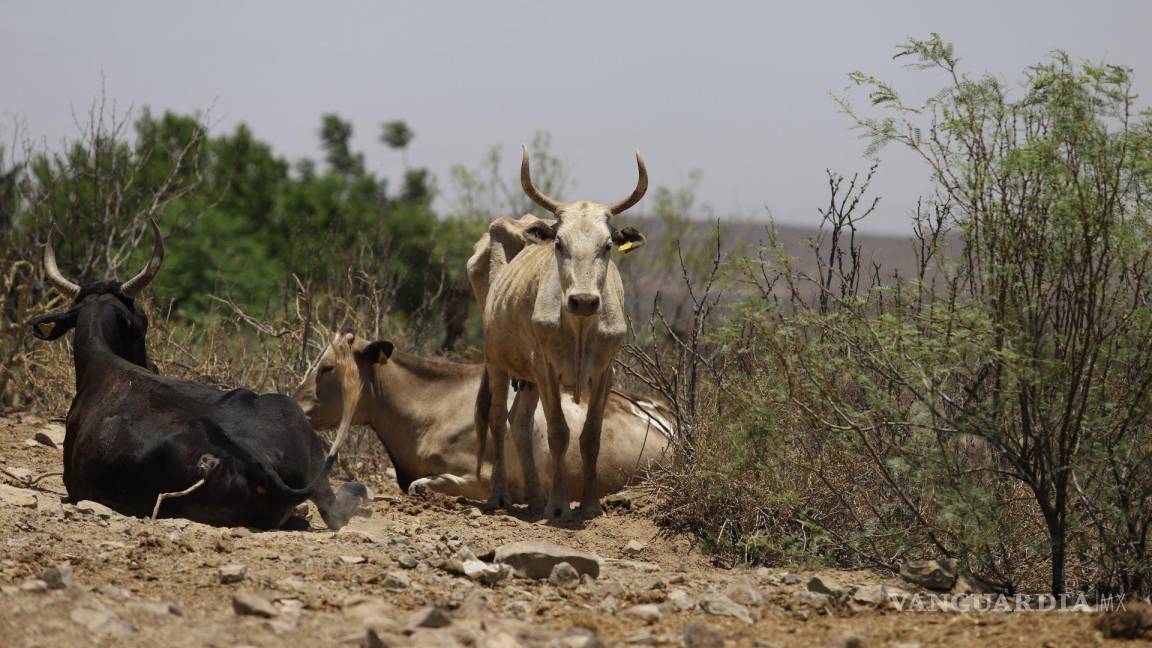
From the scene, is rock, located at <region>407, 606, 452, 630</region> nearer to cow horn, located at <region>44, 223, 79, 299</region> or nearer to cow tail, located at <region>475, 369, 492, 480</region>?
cow tail, located at <region>475, 369, 492, 480</region>

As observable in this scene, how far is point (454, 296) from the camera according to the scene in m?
17.6

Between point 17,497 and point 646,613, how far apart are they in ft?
14.4

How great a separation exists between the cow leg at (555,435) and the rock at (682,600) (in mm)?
3308

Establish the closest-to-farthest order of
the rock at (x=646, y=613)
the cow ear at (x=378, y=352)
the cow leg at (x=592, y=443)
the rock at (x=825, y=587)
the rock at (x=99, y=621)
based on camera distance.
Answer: the rock at (x=99, y=621) < the rock at (x=646, y=613) < the rock at (x=825, y=587) < the cow leg at (x=592, y=443) < the cow ear at (x=378, y=352)

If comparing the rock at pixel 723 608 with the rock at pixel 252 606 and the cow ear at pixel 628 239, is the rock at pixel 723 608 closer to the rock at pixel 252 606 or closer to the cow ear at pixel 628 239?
the rock at pixel 252 606

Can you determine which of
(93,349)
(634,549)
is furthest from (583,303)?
(93,349)

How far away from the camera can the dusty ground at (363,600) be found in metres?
5.52

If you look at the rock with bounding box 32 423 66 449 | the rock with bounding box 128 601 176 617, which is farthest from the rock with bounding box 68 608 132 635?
the rock with bounding box 32 423 66 449

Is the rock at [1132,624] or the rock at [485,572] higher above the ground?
the rock at [1132,624]

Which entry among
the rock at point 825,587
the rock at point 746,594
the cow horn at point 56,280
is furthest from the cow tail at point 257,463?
the rock at point 825,587

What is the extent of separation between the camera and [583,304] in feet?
30.3

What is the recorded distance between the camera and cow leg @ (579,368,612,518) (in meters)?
10.1

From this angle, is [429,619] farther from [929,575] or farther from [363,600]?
[929,575]

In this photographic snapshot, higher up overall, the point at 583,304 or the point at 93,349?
the point at 583,304
